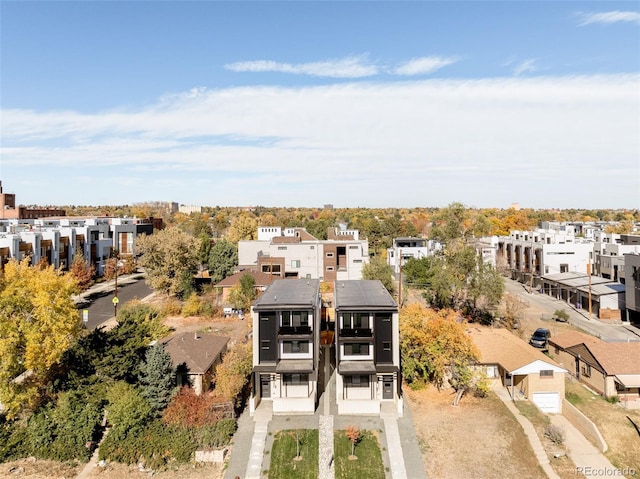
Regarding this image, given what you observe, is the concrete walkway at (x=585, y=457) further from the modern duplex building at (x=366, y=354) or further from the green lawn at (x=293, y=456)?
the green lawn at (x=293, y=456)

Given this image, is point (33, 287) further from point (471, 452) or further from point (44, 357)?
point (471, 452)

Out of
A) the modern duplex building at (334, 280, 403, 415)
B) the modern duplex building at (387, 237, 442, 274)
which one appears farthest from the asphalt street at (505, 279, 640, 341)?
the modern duplex building at (334, 280, 403, 415)

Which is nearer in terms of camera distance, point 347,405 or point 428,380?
point 347,405

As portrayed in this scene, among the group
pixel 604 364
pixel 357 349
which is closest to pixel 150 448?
pixel 357 349

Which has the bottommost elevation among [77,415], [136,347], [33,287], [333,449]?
[333,449]

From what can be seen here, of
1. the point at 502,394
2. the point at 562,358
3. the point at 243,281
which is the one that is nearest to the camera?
the point at 502,394

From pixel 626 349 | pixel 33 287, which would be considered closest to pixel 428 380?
pixel 626 349

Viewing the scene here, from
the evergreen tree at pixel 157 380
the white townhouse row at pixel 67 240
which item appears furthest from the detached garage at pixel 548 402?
the white townhouse row at pixel 67 240

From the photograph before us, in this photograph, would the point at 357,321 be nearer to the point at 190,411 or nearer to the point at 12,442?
the point at 190,411
